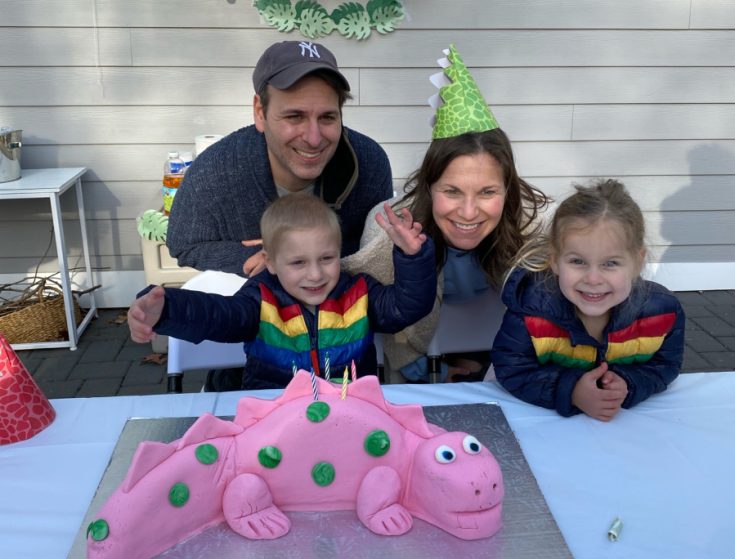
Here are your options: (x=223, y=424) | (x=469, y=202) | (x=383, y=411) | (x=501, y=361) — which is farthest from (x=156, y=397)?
(x=469, y=202)

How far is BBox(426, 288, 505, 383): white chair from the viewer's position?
86.8 inches

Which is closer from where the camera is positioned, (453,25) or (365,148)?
(365,148)

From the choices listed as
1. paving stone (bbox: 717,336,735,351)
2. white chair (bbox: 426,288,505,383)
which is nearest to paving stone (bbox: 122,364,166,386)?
white chair (bbox: 426,288,505,383)

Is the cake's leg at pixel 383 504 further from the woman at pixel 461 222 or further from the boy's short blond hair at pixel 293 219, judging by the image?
the woman at pixel 461 222

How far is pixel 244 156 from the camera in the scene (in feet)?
7.36

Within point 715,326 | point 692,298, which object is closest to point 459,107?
point 715,326

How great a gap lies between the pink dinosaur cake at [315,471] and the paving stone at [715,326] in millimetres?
A: 3241

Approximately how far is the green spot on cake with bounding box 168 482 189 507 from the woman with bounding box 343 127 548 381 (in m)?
0.93

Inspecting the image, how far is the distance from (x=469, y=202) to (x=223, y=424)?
3.16 ft

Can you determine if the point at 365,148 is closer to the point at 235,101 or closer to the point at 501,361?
the point at 501,361

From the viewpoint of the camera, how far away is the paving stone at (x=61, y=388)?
3.26 metres

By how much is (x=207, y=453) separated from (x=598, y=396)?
0.84m

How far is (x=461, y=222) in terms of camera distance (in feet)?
6.26

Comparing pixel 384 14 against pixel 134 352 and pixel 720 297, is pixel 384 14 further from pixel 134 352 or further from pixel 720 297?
pixel 720 297
